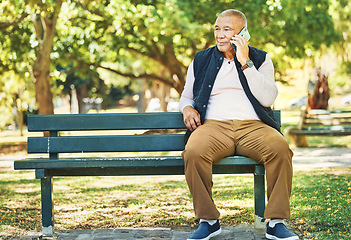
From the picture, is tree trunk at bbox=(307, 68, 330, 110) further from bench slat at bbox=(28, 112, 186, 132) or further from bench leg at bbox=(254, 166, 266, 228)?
bench slat at bbox=(28, 112, 186, 132)

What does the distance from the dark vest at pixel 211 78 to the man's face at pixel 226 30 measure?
3.1 inches

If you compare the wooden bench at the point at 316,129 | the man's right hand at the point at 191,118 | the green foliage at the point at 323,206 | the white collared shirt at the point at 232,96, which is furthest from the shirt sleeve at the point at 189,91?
the wooden bench at the point at 316,129

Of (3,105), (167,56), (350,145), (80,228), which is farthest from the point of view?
(3,105)

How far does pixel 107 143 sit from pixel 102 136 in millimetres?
68

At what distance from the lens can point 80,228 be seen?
182 inches

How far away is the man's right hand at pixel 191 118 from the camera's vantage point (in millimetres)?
4094

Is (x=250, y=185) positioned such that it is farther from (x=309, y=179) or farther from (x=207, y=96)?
(x=207, y=96)

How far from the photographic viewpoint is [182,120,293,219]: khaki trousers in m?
3.70

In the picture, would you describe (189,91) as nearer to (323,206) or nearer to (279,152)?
(279,152)

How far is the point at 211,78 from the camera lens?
417 cm

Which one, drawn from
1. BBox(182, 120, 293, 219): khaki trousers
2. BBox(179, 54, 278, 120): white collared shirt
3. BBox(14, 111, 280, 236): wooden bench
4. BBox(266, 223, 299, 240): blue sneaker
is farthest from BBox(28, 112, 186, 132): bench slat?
BBox(266, 223, 299, 240): blue sneaker

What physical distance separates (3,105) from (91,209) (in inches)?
885

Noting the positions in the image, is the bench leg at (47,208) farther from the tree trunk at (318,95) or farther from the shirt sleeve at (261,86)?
the tree trunk at (318,95)

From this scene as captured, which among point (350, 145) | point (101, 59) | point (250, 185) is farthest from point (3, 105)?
point (250, 185)
